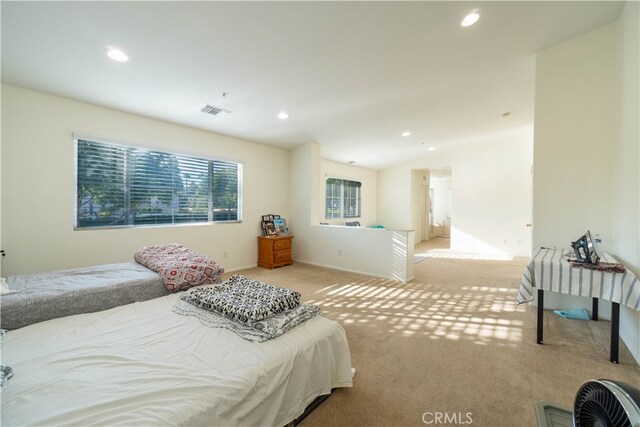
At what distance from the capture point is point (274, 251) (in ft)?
16.3

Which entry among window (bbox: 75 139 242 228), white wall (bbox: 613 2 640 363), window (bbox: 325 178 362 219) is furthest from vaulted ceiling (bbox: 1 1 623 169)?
window (bbox: 325 178 362 219)

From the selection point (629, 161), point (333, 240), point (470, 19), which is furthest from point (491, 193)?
point (470, 19)

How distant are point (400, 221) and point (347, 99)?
539 centimetres

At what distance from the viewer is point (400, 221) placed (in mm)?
8094

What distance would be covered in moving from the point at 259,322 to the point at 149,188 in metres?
Result: 3.39

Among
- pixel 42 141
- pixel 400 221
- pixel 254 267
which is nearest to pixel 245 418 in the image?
pixel 42 141

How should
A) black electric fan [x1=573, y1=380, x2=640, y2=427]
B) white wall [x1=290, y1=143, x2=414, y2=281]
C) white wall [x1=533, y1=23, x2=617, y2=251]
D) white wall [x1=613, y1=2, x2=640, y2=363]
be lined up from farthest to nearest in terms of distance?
white wall [x1=290, y1=143, x2=414, y2=281]
white wall [x1=533, y1=23, x2=617, y2=251]
white wall [x1=613, y1=2, x2=640, y2=363]
black electric fan [x1=573, y1=380, x2=640, y2=427]

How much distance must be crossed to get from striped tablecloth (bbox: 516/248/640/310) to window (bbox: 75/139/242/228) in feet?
14.4

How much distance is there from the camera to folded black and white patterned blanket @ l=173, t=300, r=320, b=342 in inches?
54.9

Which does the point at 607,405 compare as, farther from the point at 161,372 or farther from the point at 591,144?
the point at 591,144

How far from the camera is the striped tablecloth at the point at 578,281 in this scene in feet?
6.11

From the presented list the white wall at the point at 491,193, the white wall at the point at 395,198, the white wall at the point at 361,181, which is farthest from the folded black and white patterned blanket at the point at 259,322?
the white wall at the point at 395,198

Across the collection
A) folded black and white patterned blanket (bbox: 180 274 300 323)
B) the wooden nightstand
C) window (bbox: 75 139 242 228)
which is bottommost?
the wooden nightstand

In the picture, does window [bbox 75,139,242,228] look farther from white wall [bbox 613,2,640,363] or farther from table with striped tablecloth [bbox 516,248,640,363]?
white wall [bbox 613,2,640,363]
